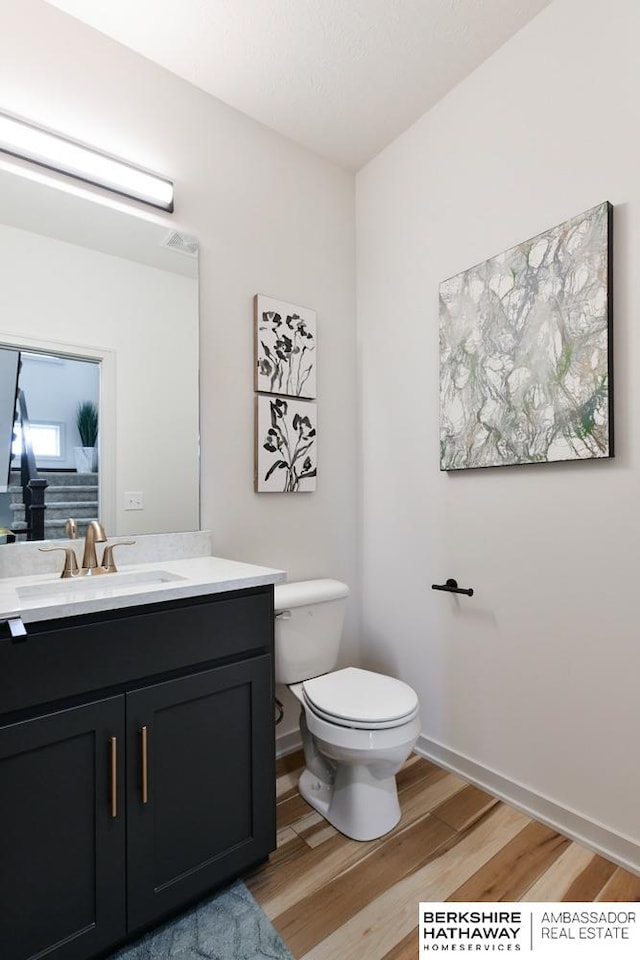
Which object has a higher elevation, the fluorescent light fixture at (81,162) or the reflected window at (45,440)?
the fluorescent light fixture at (81,162)

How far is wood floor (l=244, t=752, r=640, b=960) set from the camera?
4.11 feet

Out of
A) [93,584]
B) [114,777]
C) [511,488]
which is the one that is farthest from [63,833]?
[511,488]

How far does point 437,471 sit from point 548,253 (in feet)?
2.79

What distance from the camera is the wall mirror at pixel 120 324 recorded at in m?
1.55

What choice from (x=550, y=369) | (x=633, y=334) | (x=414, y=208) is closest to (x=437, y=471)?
(x=550, y=369)

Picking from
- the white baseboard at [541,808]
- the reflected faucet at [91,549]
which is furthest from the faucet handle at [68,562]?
the white baseboard at [541,808]

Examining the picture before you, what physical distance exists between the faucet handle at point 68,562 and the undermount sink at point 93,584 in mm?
36

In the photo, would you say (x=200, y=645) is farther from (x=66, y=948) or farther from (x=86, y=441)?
Answer: (x=86, y=441)

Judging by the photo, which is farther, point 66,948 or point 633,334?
point 633,334

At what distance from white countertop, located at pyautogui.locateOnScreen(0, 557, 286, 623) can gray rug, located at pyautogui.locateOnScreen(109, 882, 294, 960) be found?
0.83 m

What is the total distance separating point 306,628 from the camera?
1909mm

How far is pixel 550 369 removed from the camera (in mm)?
1600

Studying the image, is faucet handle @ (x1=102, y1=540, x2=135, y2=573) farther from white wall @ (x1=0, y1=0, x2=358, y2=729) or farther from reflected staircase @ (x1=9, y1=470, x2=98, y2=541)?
white wall @ (x1=0, y1=0, x2=358, y2=729)

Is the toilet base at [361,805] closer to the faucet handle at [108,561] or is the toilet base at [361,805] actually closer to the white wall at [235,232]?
the white wall at [235,232]
